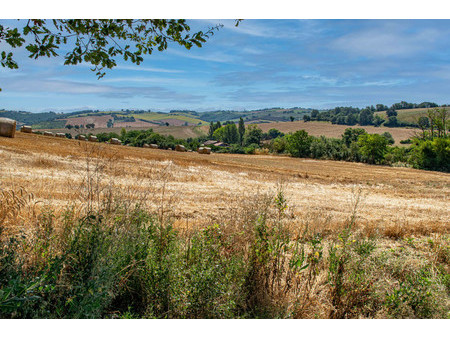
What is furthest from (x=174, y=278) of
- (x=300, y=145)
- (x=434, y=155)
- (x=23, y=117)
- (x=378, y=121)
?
(x=378, y=121)

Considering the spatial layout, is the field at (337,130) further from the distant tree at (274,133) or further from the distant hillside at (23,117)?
the distant hillside at (23,117)

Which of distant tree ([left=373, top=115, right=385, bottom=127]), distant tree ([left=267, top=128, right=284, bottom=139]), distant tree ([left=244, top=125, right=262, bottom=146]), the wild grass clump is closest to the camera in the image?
the wild grass clump

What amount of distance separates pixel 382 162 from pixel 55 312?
77.4 m

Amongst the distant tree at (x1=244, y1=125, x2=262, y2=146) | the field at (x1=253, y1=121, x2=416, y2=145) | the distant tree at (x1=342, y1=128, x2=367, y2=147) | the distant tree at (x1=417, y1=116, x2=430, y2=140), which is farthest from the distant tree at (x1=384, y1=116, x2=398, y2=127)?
the distant tree at (x1=244, y1=125, x2=262, y2=146)

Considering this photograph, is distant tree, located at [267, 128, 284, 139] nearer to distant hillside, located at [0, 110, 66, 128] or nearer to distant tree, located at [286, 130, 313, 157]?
distant tree, located at [286, 130, 313, 157]

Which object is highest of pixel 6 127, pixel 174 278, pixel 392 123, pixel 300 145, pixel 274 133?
pixel 392 123

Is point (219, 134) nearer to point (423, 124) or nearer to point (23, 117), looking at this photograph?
point (23, 117)

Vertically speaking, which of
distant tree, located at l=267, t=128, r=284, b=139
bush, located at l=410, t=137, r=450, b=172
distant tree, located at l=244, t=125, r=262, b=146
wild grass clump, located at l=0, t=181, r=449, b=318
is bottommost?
wild grass clump, located at l=0, t=181, r=449, b=318

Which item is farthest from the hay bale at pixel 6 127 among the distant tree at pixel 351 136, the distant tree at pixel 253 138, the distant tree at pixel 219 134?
the distant tree at pixel 219 134

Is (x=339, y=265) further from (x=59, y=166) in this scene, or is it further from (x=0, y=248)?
Result: (x=59, y=166)

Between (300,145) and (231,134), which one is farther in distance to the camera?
(231,134)

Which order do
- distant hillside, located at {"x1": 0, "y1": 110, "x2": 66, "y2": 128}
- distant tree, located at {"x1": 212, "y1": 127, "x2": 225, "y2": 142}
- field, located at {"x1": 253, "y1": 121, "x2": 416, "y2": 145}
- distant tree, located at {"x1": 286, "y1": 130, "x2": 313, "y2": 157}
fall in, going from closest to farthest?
distant hillside, located at {"x1": 0, "y1": 110, "x2": 66, "y2": 128}
distant tree, located at {"x1": 286, "y1": 130, "x2": 313, "y2": 157}
field, located at {"x1": 253, "y1": 121, "x2": 416, "y2": 145}
distant tree, located at {"x1": 212, "y1": 127, "x2": 225, "y2": 142}

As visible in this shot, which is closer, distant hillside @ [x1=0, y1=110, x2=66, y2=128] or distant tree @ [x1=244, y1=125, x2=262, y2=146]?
distant hillside @ [x1=0, y1=110, x2=66, y2=128]

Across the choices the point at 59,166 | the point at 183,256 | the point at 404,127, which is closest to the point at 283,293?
the point at 183,256
